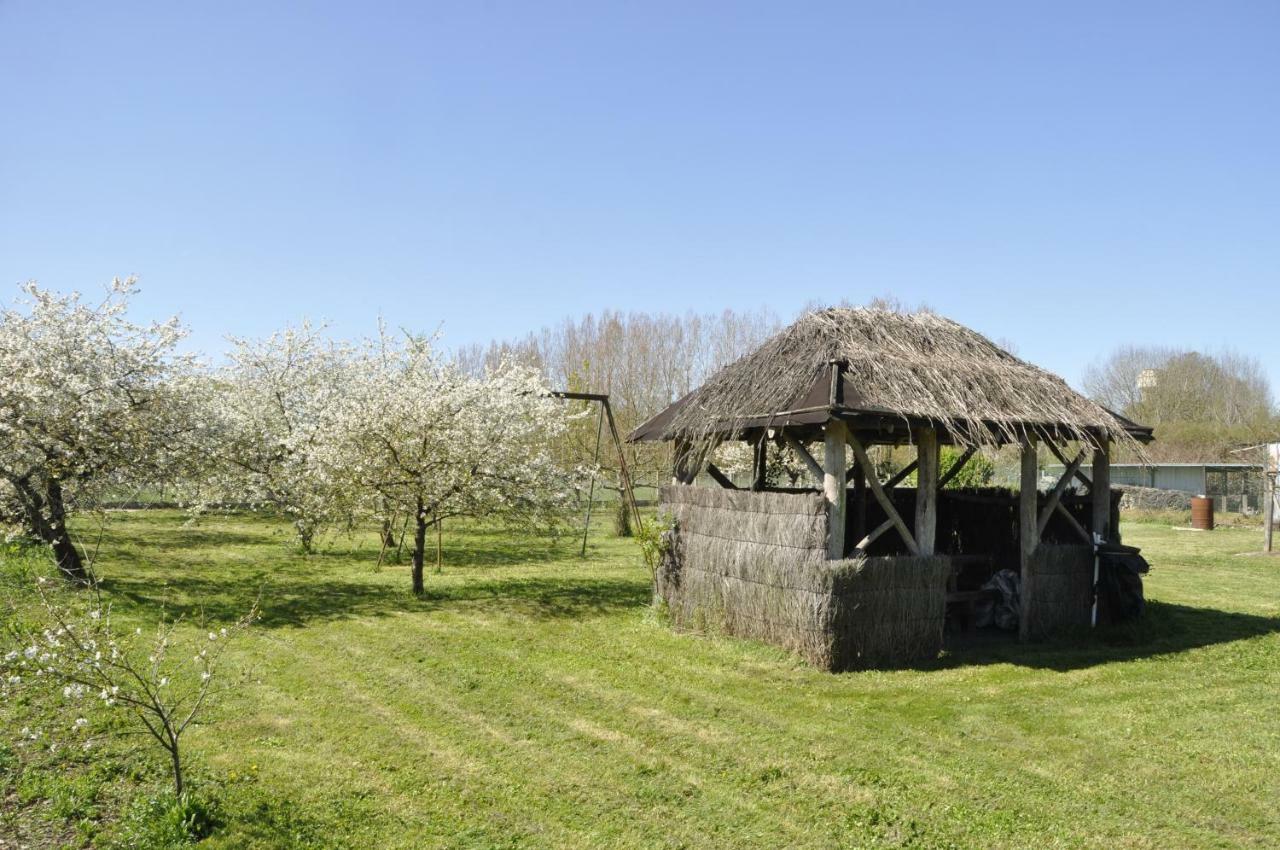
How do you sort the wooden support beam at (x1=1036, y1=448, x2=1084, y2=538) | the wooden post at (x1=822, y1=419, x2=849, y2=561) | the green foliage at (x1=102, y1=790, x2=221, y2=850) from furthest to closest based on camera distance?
1. the wooden support beam at (x1=1036, y1=448, x2=1084, y2=538)
2. the wooden post at (x1=822, y1=419, x2=849, y2=561)
3. the green foliage at (x1=102, y1=790, x2=221, y2=850)

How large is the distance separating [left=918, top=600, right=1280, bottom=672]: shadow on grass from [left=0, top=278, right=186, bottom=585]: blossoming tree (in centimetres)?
1159

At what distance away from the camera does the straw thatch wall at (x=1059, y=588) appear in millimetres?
10203

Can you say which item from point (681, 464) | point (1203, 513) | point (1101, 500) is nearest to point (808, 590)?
point (681, 464)

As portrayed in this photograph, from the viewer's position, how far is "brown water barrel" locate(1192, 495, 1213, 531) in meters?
27.8

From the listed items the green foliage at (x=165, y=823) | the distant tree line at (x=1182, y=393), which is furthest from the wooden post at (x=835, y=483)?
the distant tree line at (x=1182, y=393)

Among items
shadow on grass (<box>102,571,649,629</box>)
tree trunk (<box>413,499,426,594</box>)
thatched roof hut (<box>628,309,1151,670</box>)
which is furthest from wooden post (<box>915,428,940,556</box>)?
tree trunk (<box>413,499,426,594</box>)

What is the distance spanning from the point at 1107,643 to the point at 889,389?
421 cm

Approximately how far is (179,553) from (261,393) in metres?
3.99

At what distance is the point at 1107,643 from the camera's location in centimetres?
1010

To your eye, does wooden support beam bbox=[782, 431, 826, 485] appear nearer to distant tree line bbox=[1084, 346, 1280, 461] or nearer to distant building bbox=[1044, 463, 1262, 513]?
distant building bbox=[1044, 463, 1262, 513]

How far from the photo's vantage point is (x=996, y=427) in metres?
9.59

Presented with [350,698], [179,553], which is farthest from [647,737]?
[179,553]

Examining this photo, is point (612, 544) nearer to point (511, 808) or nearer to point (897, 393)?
point (897, 393)

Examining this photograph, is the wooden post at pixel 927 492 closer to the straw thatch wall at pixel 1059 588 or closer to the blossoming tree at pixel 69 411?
the straw thatch wall at pixel 1059 588
